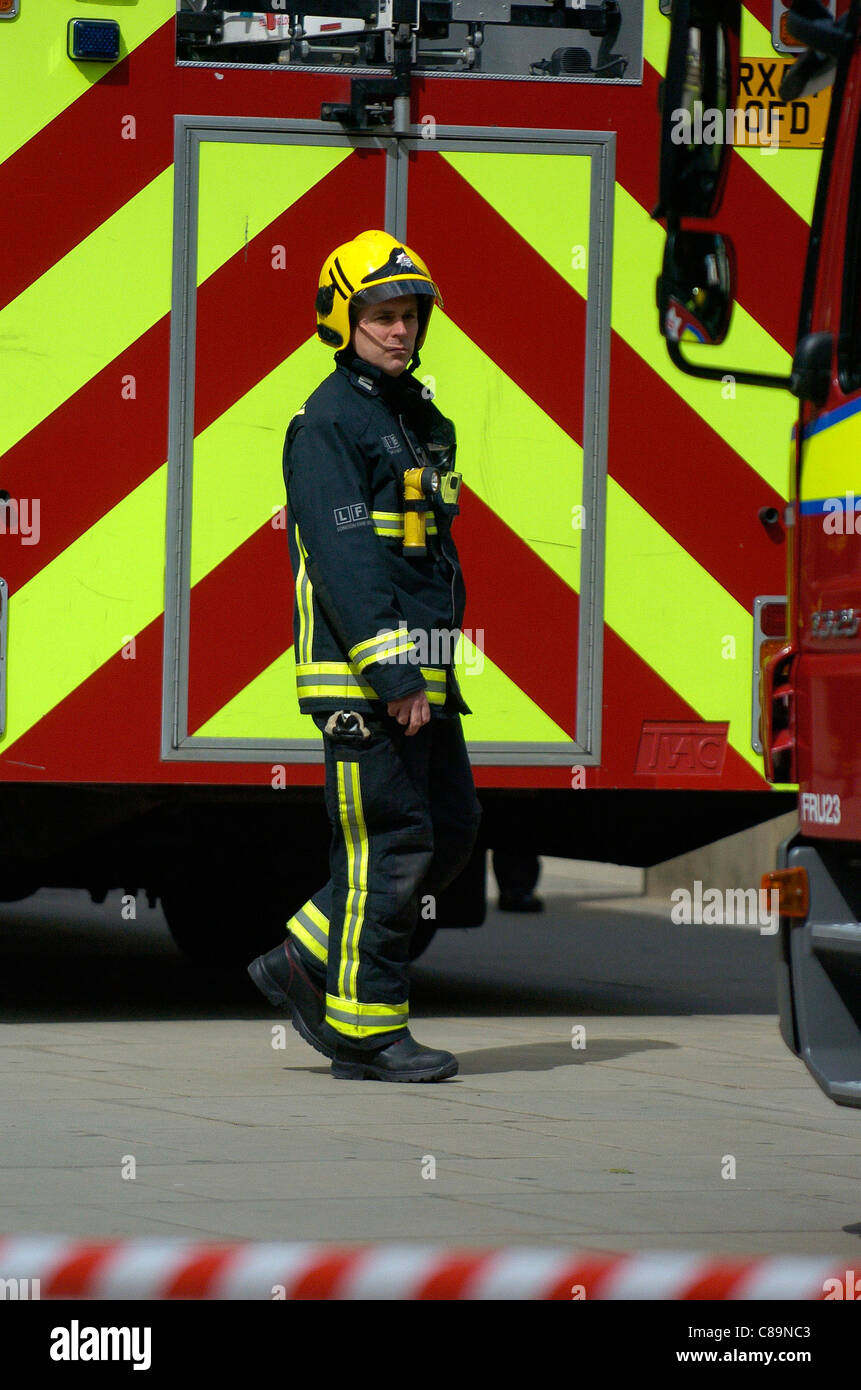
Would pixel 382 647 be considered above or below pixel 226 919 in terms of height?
above

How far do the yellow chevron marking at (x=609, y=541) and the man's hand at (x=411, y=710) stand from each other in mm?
855

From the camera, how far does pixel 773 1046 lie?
7090 mm

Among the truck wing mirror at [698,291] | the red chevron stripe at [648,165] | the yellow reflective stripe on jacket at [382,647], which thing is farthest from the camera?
the red chevron stripe at [648,165]

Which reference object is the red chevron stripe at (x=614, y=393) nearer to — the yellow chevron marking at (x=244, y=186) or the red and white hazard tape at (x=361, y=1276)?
the yellow chevron marking at (x=244, y=186)

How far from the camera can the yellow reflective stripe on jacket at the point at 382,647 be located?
590 cm

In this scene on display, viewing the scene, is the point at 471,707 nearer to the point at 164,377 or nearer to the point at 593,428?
the point at 593,428

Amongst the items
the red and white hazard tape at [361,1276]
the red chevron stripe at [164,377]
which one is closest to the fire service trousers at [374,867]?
the red chevron stripe at [164,377]

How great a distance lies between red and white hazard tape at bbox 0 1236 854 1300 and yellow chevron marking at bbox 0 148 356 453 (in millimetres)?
3791

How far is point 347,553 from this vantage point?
5.95m

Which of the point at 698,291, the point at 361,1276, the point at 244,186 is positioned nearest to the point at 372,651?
the point at 698,291

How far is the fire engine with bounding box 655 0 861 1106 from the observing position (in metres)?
4.36

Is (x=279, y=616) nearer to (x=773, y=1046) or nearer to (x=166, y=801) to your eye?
(x=166, y=801)

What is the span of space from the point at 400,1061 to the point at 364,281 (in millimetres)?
1881

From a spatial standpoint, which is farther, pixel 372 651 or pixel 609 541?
pixel 609 541
